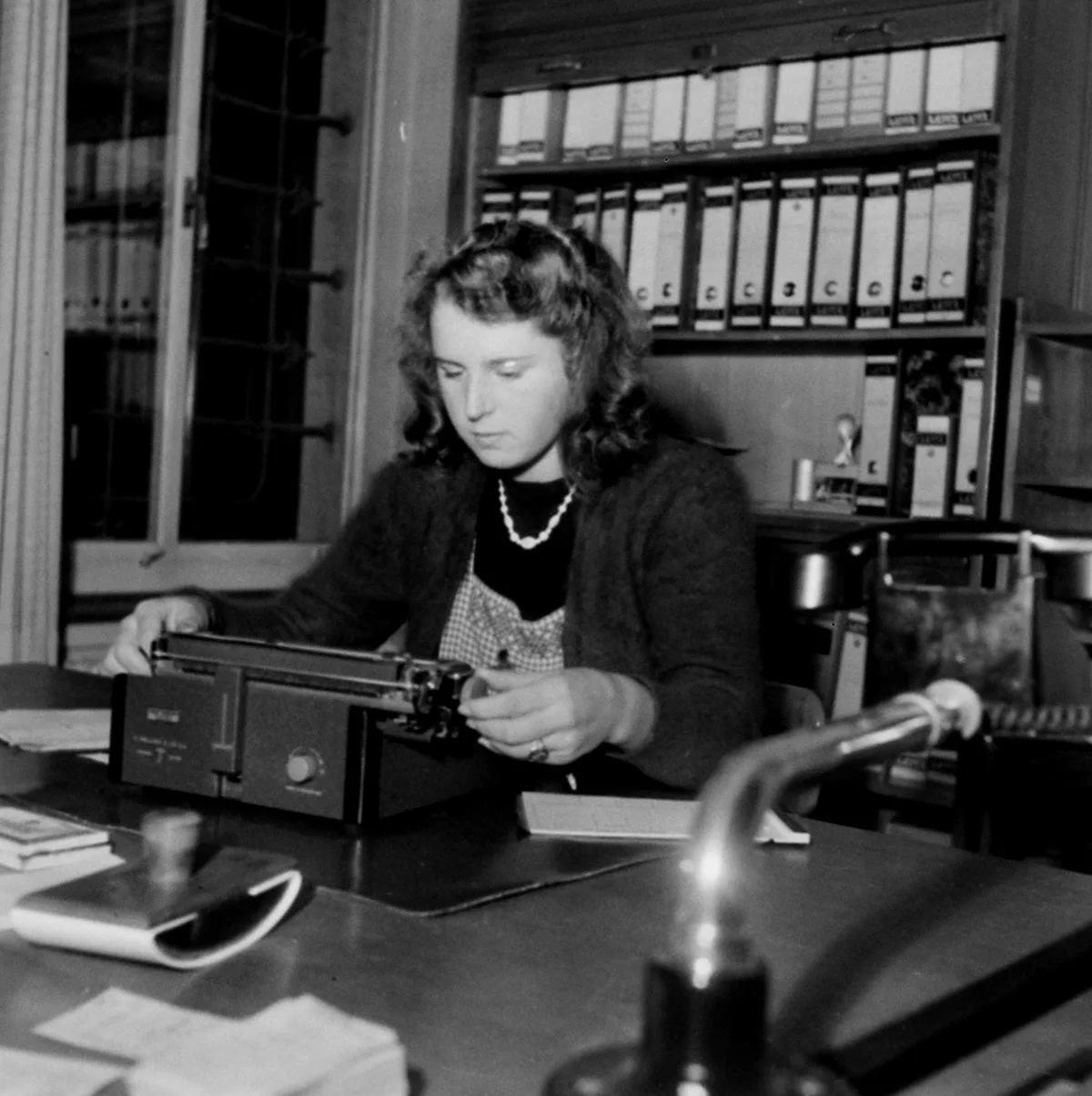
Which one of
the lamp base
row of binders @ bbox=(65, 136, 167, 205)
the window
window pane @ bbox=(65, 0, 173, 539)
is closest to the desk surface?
the lamp base

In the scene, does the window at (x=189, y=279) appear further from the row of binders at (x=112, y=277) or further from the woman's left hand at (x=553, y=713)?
the woman's left hand at (x=553, y=713)

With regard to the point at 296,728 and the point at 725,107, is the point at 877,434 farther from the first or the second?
the point at 296,728

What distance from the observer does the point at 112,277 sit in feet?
10.3

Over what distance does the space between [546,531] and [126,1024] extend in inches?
45.2

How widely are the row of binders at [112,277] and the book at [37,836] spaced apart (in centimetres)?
215

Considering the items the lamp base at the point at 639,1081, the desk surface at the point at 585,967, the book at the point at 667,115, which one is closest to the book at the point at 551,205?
the book at the point at 667,115

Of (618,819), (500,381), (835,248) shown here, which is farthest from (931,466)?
(618,819)

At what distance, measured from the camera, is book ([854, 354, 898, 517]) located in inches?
112

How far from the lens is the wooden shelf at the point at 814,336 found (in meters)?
2.71

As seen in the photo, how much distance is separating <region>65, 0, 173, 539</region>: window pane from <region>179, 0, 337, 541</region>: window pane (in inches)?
4.6

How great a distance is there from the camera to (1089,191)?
2840 mm

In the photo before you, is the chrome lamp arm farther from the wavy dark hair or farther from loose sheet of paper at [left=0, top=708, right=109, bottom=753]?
the wavy dark hair

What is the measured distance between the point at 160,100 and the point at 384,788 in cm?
230

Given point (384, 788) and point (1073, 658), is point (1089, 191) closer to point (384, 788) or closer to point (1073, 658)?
point (384, 788)
